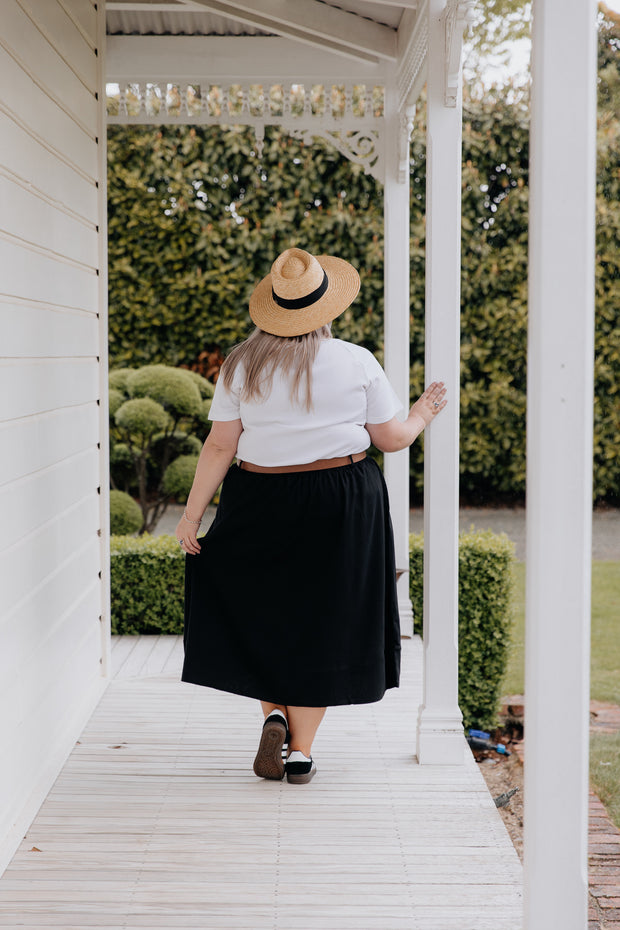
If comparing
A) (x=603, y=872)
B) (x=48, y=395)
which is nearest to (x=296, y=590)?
(x=48, y=395)

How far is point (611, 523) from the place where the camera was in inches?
337

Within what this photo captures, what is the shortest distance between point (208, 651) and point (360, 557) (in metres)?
0.55

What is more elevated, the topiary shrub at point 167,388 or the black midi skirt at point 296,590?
the topiary shrub at point 167,388

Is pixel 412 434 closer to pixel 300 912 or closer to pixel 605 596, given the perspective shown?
pixel 300 912

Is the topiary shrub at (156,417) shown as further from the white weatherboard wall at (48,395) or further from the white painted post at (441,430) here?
the white painted post at (441,430)

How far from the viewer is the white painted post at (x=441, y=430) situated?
316cm

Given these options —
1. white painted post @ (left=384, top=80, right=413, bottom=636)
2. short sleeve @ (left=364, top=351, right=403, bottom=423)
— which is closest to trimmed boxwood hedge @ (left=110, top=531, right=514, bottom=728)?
white painted post @ (left=384, top=80, right=413, bottom=636)

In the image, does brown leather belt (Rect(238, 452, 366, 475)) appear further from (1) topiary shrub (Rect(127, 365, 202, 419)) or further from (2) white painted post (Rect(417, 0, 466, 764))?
(1) topiary shrub (Rect(127, 365, 202, 419))

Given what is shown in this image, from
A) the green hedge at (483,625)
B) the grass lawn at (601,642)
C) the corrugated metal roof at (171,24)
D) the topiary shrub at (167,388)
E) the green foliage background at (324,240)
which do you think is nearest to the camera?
the corrugated metal roof at (171,24)

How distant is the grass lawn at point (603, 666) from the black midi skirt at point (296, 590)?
153 cm

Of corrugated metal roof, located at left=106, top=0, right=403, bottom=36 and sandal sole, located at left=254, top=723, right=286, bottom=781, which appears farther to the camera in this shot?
corrugated metal roof, located at left=106, top=0, right=403, bottom=36

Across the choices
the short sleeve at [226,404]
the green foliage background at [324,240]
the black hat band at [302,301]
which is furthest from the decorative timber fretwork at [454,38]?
the green foliage background at [324,240]

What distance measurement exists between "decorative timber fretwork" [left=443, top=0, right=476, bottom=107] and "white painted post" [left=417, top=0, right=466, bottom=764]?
25 millimetres

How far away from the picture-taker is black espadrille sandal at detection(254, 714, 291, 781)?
3.08m
